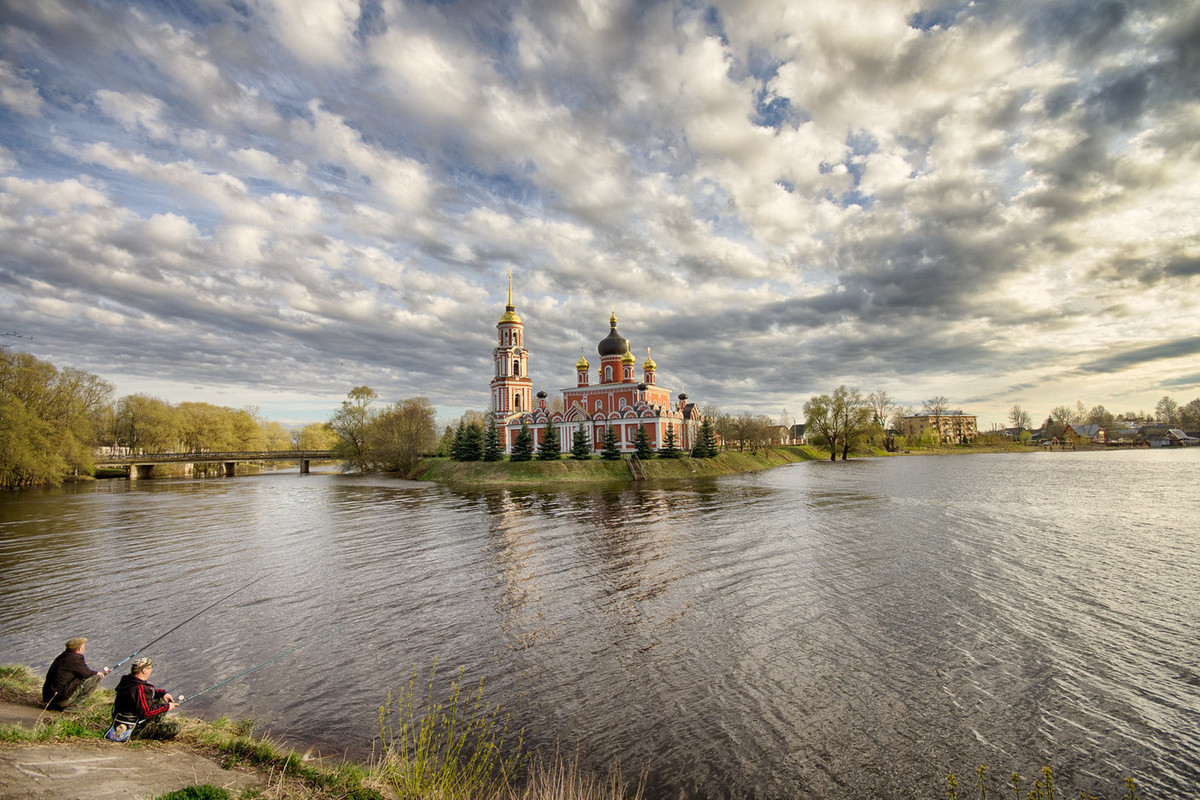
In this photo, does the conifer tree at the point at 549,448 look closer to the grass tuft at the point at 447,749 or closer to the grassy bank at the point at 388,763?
the grass tuft at the point at 447,749

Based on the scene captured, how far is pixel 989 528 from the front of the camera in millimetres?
23078

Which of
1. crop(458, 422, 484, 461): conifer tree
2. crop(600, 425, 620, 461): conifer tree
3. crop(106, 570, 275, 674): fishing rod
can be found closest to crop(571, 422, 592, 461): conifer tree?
crop(600, 425, 620, 461): conifer tree

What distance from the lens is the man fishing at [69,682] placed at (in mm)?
7742

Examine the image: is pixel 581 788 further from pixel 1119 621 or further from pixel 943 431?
pixel 943 431

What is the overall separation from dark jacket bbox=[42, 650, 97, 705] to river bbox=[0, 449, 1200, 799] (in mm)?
1607

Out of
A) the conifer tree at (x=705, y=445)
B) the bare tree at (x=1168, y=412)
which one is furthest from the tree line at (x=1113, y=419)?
the conifer tree at (x=705, y=445)

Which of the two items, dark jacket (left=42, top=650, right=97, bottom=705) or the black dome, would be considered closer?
dark jacket (left=42, top=650, right=97, bottom=705)

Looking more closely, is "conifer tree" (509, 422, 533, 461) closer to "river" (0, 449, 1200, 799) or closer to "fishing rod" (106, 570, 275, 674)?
"river" (0, 449, 1200, 799)

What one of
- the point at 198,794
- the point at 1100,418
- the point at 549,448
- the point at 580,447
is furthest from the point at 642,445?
the point at 1100,418

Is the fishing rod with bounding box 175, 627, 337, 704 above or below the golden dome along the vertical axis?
below

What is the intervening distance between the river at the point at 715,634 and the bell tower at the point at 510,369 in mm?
41626

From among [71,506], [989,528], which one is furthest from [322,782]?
[71,506]

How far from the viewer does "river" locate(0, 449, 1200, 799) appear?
7562 mm

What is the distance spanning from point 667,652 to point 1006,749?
5.40m
